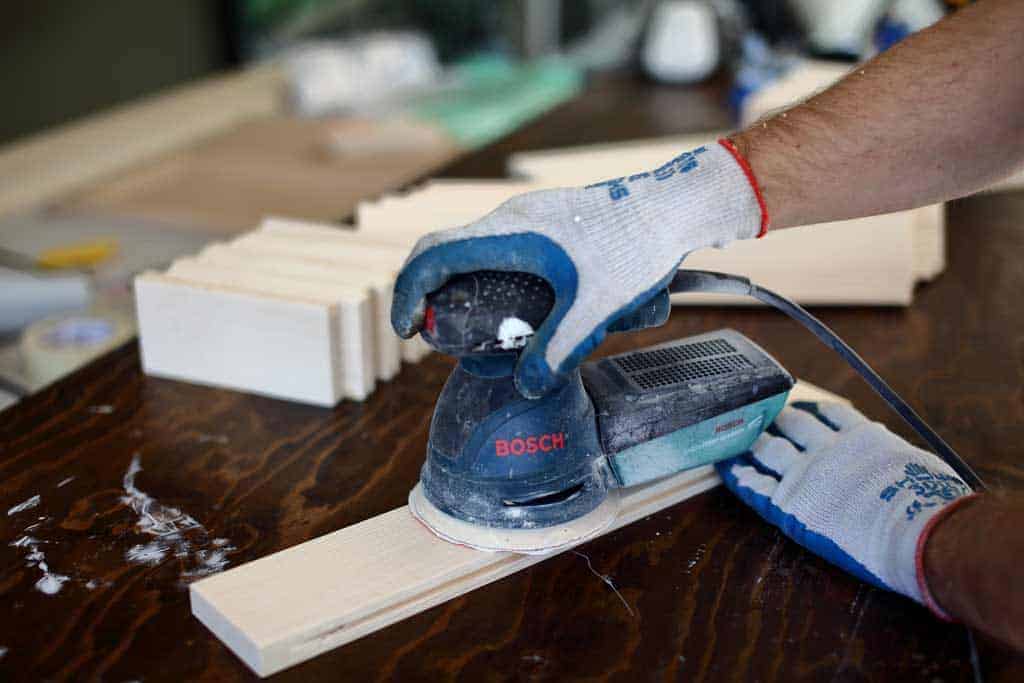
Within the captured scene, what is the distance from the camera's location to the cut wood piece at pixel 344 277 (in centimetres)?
152

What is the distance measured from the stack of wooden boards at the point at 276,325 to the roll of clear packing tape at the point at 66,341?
0.32 m

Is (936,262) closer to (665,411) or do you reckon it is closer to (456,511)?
(665,411)

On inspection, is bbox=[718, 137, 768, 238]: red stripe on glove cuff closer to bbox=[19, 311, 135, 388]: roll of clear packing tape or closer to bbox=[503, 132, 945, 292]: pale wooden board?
bbox=[503, 132, 945, 292]: pale wooden board

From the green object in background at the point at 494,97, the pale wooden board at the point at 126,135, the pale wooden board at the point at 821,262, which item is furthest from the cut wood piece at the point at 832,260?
the pale wooden board at the point at 126,135

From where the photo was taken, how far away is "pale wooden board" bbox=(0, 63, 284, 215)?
2984 millimetres

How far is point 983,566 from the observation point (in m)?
0.99

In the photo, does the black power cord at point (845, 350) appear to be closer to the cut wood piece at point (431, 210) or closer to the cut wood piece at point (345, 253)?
the cut wood piece at point (345, 253)

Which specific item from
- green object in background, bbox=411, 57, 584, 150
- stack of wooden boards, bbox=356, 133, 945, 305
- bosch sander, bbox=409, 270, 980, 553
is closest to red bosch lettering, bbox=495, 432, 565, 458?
bosch sander, bbox=409, 270, 980, 553

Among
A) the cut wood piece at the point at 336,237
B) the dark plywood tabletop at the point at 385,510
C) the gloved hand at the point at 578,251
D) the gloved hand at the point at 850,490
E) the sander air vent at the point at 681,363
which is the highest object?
the gloved hand at the point at 578,251

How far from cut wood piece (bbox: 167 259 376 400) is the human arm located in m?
0.59

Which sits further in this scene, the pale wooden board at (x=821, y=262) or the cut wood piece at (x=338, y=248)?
the pale wooden board at (x=821, y=262)

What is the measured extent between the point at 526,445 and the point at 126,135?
269 cm

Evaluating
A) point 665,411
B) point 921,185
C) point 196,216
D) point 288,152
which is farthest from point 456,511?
point 288,152

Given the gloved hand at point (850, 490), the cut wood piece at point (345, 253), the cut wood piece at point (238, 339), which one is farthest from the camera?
the cut wood piece at point (345, 253)
